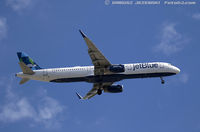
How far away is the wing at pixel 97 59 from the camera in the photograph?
224ft

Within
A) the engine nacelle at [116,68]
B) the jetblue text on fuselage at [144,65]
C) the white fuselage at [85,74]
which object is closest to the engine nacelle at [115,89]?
the white fuselage at [85,74]

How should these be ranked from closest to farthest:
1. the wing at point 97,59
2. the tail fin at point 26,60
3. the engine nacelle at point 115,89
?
the wing at point 97,59 < the tail fin at point 26,60 < the engine nacelle at point 115,89

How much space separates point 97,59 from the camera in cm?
7162

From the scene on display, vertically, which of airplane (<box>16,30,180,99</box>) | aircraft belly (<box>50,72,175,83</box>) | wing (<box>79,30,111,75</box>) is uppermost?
wing (<box>79,30,111,75</box>)

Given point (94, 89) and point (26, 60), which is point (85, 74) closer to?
point (94, 89)

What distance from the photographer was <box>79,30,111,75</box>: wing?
68375 millimetres

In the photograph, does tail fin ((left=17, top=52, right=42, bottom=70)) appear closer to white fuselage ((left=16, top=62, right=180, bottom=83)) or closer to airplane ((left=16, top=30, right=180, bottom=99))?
airplane ((left=16, top=30, right=180, bottom=99))

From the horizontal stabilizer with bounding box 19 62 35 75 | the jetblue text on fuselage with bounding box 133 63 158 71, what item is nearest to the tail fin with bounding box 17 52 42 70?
the horizontal stabilizer with bounding box 19 62 35 75

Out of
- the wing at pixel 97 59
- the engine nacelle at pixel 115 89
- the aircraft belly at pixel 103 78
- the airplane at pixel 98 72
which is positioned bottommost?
the engine nacelle at pixel 115 89

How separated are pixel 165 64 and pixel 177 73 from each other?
10.5 ft

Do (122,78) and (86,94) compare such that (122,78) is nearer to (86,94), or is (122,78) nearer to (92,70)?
(92,70)

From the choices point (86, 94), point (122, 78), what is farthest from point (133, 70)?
point (86, 94)

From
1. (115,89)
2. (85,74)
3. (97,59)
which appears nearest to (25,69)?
(85,74)

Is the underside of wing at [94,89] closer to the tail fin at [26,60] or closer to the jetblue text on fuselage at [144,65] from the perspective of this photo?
the jetblue text on fuselage at [144,65]
